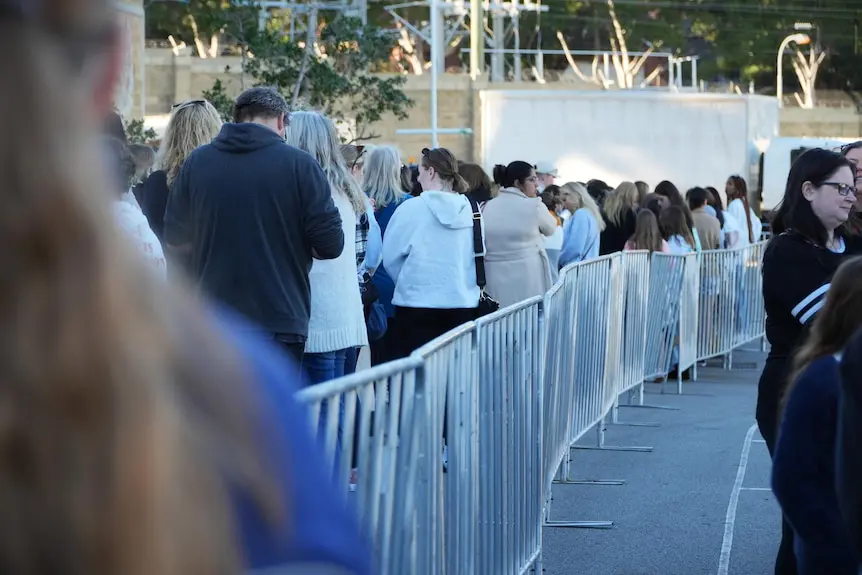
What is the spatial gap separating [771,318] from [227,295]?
2.08 m

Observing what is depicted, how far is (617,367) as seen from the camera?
10172mm

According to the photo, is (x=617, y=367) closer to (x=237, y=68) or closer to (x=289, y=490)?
(x=289, y=490)

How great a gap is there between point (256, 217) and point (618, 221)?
984 centimetres

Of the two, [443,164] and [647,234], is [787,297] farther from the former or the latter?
[647,234]

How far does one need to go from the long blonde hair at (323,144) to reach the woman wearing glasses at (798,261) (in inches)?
83.1

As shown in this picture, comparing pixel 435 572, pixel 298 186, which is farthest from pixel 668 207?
pixel 435 572

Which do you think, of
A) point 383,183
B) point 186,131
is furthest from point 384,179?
point 186,131

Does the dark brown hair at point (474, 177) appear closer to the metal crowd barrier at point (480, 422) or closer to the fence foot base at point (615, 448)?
the metal crowd barrier at point (480, 422)

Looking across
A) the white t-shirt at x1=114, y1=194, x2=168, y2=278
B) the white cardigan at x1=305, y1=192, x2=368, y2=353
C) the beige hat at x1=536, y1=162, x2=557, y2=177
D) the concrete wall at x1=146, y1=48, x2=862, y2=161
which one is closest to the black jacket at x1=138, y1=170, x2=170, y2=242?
the white cardigan at x1=305, y1=192, x2=368, y2=353

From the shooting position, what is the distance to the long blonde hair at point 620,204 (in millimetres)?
15172

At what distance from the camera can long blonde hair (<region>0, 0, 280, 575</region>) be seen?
2.97 feet

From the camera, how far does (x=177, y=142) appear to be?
656cm

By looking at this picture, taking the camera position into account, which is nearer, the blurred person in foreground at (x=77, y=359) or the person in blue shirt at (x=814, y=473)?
the blurred person in foreground at (x=77, y=359)

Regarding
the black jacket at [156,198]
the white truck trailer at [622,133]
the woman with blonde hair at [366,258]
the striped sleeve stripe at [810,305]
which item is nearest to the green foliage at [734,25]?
the white truck trailer at [622,133]
